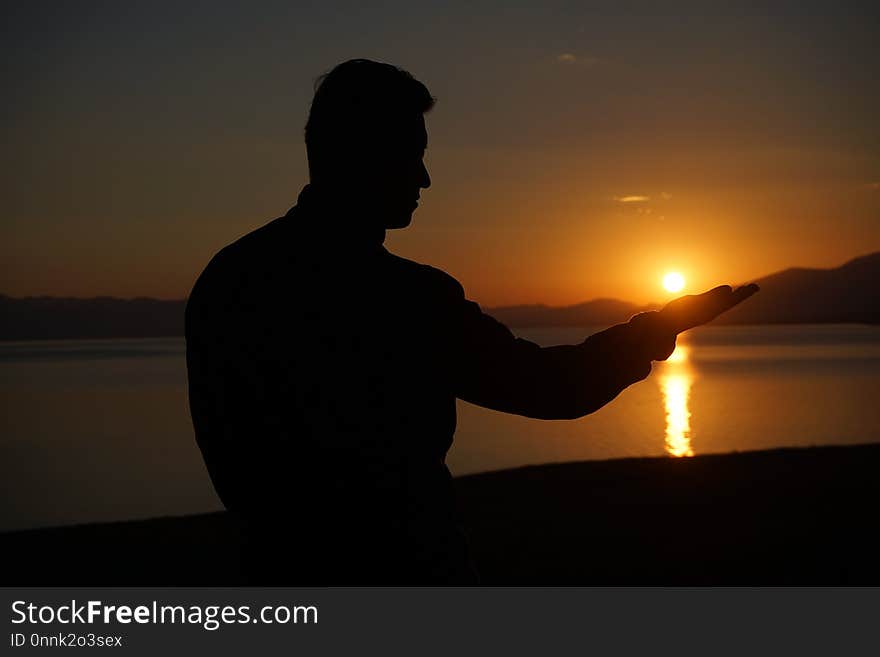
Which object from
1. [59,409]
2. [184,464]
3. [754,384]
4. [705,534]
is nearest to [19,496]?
[184,464]

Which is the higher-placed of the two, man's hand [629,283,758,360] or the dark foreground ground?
man's hand [629,283,758,360]

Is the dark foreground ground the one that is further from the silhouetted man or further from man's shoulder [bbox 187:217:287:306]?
man's shoulder [bbox 187:217:287:306]

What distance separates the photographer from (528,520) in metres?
9.37

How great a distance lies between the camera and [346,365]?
5.03 feet

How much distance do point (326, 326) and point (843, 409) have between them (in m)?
35.6

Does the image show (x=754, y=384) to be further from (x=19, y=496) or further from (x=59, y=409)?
(x=19, y=496)

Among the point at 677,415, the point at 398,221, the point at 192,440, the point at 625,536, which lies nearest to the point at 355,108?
the point at 398,221

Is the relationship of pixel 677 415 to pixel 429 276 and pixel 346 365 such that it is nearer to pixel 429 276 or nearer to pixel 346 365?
pixel 429 276

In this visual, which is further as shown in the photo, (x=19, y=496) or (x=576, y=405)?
(x=19, y=496)

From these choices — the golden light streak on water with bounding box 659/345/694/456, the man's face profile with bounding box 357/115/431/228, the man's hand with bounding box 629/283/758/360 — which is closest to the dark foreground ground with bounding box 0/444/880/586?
the golden light streak on water with bounding box 659/345/694/456

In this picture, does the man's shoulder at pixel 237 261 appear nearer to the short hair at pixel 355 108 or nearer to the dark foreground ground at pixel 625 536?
the short hair at pixel 355 108

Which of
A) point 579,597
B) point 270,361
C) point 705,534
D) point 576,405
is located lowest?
point 705,534

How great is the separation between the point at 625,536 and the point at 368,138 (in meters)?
7.37

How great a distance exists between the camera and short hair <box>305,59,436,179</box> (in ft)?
5.40
